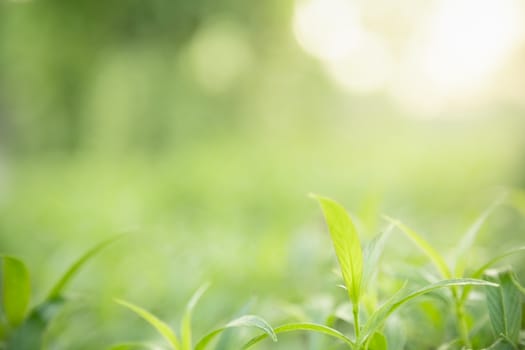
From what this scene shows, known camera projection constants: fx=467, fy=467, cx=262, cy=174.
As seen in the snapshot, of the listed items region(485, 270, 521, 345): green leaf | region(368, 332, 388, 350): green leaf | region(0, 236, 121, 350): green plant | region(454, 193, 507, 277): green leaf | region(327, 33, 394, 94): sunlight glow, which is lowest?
region(0, 236, 121, 350): green plant

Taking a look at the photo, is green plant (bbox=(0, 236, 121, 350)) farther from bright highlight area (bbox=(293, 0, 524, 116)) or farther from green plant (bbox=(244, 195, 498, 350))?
bright highlight area (bbox=(293, 0, 524, 116))

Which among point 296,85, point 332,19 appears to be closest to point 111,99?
point 296,85

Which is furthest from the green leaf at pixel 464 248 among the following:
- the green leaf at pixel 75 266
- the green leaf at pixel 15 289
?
the green leaf at pixel 15 289

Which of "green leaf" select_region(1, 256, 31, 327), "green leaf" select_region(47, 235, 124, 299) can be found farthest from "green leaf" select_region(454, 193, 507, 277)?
"green leaf" select_region(1, 256, 31, 327)

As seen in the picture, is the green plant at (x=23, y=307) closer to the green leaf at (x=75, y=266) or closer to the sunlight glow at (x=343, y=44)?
the green leaf at (x=75, y=266)

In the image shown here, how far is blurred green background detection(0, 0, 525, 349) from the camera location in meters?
2.13

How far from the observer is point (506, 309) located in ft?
2.87

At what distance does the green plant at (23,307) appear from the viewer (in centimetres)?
115

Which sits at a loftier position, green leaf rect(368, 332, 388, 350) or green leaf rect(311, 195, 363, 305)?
green leaf rect(311, 195, 363, 305)

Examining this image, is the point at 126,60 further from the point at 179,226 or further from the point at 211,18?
the point at 179,226

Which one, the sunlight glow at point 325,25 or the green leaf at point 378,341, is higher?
the sunlight glow at point 325,25

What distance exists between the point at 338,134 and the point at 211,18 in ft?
12.5

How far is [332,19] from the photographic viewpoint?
29.8 feet

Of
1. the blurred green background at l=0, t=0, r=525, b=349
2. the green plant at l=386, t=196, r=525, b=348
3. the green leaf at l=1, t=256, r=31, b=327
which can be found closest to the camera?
the green plant at l=386, t=196, r=525, b=348
